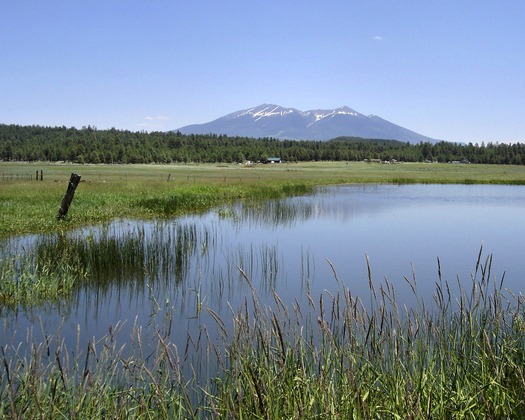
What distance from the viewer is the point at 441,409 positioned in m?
4.63

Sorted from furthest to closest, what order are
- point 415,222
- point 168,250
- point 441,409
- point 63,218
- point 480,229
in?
point 415,222
point 480,229
point 63,218
point 168,250
point 441,409

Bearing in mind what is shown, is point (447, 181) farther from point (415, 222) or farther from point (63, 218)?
point (63, 218)

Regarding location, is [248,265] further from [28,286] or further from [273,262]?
[28,286]

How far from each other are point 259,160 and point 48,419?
484 ft

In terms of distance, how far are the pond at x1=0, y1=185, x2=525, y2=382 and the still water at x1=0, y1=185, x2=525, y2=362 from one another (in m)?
0.03

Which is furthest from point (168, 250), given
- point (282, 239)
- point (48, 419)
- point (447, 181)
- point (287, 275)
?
point (447, 181)

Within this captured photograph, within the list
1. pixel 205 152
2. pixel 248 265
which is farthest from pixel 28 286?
pixel 205 152

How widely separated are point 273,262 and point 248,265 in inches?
47.4

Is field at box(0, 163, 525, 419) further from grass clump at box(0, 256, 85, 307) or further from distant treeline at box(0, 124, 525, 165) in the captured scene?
distant treeline at box(0, 124, 525, 165)

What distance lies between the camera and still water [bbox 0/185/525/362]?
9938 mm

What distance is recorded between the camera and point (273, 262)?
50.5 ft

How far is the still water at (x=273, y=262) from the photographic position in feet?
32.6

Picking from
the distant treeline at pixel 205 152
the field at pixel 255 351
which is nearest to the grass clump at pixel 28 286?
the field at pixel 255 351

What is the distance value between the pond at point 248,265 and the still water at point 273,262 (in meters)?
0.03
